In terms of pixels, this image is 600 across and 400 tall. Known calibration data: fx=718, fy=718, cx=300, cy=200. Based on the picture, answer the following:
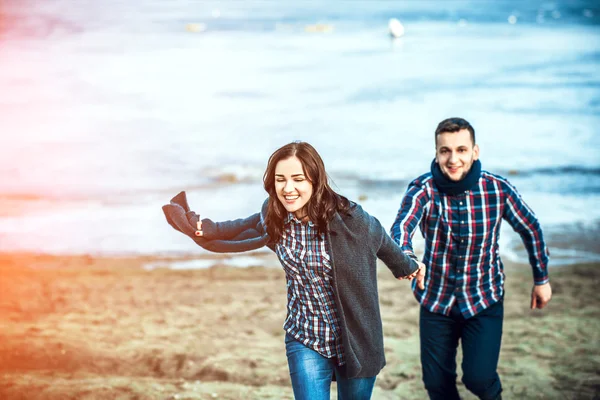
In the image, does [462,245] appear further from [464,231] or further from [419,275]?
[419,275]

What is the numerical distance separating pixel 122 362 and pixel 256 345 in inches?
49.2

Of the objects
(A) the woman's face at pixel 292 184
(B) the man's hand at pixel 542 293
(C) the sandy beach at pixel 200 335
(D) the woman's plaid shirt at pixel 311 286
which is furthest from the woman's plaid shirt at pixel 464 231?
(C) the sandy beach at pixel 200 335

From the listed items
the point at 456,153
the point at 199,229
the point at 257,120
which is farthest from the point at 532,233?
the point at 257,120

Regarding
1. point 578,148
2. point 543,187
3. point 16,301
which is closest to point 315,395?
point 16,301

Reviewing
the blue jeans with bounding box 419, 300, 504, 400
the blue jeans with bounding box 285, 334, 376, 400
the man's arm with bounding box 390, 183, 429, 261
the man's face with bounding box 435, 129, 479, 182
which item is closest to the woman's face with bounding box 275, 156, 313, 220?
the blue jeans with bounding box 285, 334, 376, 400

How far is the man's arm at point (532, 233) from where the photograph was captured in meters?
4.51

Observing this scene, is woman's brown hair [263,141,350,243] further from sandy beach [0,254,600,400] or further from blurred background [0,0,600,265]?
blurred background [0,0,600,265]

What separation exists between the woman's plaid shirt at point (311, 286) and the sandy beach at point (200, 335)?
2.07 metres

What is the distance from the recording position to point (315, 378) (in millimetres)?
3727

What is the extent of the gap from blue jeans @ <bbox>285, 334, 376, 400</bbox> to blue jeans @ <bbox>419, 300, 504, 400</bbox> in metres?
0.87

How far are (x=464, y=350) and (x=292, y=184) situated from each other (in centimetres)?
A: 173

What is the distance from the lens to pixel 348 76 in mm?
31188

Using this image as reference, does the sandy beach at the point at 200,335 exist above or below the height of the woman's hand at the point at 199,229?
below

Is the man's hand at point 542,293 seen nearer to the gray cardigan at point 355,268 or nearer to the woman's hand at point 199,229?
the gray cardigan at point 355,268
